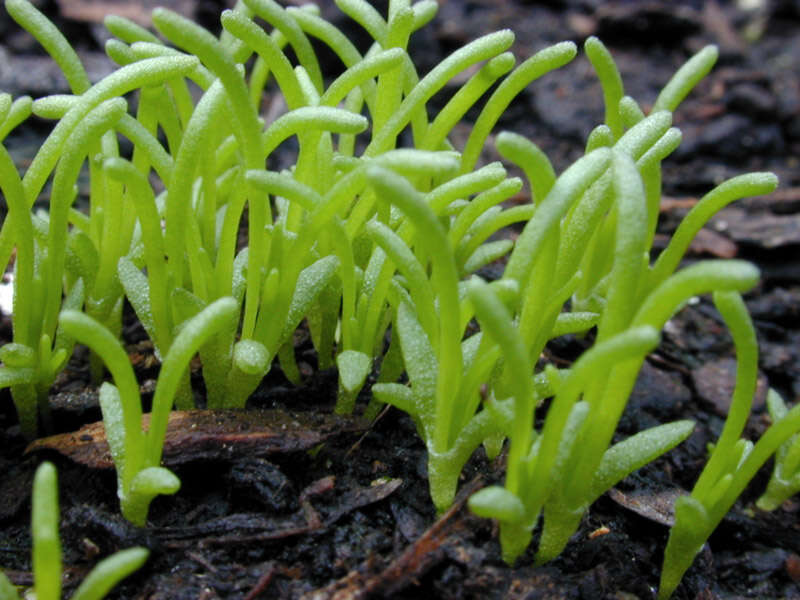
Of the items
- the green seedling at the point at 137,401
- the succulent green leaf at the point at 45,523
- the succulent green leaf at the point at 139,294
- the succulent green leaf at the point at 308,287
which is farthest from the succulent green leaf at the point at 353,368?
the succulent green leaf at the point at 45,523

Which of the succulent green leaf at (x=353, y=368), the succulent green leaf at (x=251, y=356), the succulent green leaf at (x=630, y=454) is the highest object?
the succulent green leaf at (x=251, y=356)

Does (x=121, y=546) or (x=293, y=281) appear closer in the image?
(x=121, y=546)

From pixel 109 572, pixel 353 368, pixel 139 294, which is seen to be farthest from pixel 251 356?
pixel 109 572

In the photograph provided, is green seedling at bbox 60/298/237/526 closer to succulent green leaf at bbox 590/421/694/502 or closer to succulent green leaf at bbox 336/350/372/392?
succulent green leaf at bbox 336/350/372/392

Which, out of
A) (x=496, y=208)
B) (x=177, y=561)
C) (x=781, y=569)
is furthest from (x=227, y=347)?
(x=781, y=569)

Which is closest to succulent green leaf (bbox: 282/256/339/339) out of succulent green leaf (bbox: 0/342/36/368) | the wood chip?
succulent green leaf (bbox: 0/342/36/368)

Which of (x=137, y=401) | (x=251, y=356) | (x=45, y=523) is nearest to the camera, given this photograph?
(x=45, y=523)

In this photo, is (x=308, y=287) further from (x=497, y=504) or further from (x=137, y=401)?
(x=497, y=504)

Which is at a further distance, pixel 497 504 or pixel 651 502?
pixel 651 502

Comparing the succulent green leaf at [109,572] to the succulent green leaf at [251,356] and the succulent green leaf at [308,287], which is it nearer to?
the succulent green leaf at [251,356]

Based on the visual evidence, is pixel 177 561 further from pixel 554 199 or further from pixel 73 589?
pixel 554 199

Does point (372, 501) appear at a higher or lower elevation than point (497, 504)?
lower
